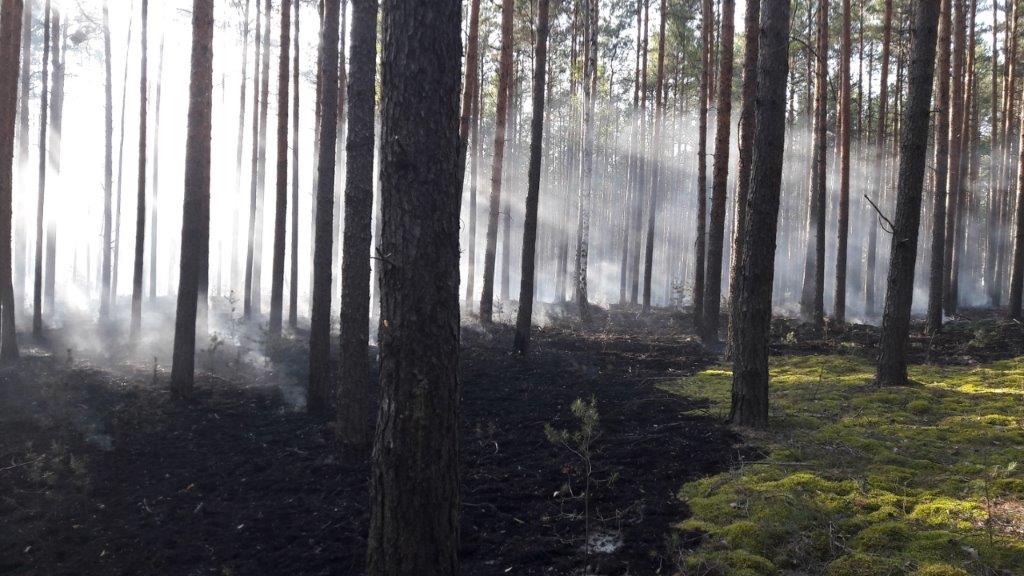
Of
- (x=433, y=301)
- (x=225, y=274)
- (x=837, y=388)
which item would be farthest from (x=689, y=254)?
(x=433, y=301)

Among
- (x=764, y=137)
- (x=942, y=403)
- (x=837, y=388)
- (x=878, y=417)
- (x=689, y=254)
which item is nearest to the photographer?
(x=764, y=137)

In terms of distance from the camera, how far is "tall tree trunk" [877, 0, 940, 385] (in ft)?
29.0

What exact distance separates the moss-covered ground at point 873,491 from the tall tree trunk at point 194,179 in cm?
785

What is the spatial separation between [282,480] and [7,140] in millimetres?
10228

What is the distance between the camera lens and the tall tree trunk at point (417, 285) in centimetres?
328

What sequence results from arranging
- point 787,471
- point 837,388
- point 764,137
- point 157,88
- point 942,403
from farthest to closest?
1. point 157,88
2. point 837,388
3. point 942,403
4. point 764,137
5. point 787,471

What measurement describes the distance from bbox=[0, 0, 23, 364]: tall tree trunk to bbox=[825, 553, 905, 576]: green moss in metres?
13.8

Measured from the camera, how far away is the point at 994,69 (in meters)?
24.8

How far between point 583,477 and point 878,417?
12.7ft

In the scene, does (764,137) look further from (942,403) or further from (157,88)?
(157,88)

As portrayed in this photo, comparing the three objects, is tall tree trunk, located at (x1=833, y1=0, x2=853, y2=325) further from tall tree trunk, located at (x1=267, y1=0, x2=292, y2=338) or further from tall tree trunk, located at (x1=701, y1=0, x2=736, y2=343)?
tall tree trunk, located at (x1=267, y1=0, x2=292, y2=338)

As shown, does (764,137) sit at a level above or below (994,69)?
below

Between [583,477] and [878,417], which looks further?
[878,417]

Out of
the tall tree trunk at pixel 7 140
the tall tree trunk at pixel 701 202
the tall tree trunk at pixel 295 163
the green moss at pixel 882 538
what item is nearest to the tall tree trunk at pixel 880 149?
the tall tree trunk at pixel 701 202
